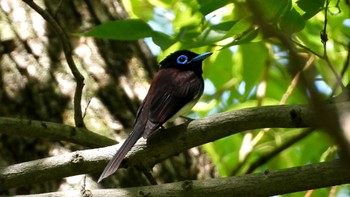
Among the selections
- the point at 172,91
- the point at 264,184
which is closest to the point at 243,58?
the point at 172,91

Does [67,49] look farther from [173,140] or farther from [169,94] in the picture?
[169,94]

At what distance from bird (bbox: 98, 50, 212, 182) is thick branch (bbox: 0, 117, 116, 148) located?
9.2 inches

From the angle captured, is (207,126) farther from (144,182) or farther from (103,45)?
(103,45)

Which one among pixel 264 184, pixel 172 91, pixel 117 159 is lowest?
pixel 264 184

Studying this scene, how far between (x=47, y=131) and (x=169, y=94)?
39.7 inches

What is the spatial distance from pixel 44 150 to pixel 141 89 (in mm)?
925

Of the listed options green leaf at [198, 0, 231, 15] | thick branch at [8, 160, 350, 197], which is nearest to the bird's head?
green leaf at [198, 0, 231, 15]

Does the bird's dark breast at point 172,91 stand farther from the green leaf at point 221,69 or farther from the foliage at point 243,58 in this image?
the green leaf at point 221,69

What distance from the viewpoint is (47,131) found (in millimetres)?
3109

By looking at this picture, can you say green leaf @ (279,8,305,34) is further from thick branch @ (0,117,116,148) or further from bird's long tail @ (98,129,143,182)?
thick branch @ (0,117,116,148)

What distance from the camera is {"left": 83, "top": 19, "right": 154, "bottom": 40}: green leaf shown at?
3270 mm

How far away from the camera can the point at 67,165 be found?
9.32 ft

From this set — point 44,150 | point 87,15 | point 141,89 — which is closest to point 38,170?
point 44,150

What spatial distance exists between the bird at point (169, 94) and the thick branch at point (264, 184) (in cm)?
34
